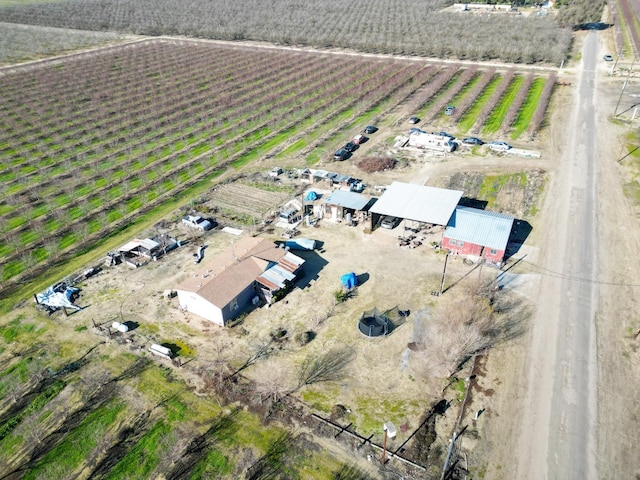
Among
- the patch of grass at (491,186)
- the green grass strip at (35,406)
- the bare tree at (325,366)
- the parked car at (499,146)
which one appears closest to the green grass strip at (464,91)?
the parked car at (499,146)

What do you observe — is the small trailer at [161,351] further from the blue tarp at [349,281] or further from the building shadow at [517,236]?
the building shadow at [517,236]

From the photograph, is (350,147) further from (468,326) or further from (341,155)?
(468,326)

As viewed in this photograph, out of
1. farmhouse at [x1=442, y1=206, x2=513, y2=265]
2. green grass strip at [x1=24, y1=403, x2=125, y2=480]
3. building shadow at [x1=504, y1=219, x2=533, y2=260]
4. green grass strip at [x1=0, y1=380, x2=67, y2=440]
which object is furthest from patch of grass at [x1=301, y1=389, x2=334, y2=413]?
building shadow at [x1=504, y1=219, x2=533, y2=260]

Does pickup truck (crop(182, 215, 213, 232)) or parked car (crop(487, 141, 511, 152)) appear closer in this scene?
pickup truck (crop(182, 215, 213, 232))

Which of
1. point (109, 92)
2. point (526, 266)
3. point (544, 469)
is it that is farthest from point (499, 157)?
point (109, 92)

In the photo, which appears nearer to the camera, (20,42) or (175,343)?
(175,343)

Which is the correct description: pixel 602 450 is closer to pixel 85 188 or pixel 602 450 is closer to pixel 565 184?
pixel 565 184

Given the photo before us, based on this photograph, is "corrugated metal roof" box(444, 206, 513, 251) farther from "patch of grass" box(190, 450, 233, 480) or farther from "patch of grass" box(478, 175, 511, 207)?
"patch of grass" box(190, 450, 233, 480)

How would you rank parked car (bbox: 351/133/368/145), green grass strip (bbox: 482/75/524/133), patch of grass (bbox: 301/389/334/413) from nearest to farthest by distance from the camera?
1. patch of grass (bbox: 301/389/334/413)
2. parked car (bbox: 351/133/368/145)
3. green grass strip (bbox: 482/75/524/133)
